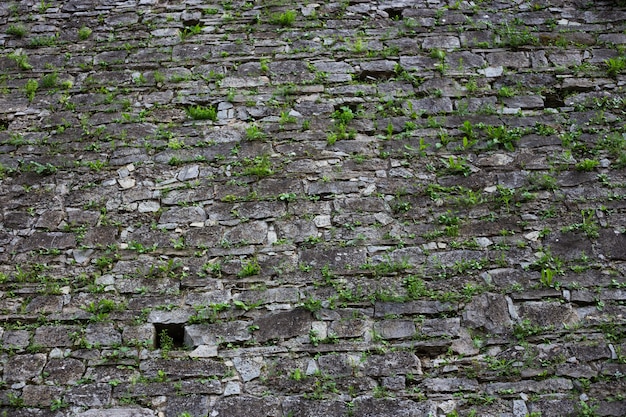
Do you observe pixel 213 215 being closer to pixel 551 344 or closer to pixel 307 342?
pixel 307 342

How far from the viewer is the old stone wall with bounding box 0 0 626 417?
13.5 feet

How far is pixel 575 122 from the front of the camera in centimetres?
531

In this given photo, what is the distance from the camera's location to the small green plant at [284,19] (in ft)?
20.0

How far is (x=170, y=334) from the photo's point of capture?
4.41m

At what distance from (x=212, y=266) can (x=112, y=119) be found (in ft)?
5.68

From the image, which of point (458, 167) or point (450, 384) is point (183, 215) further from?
point (450, 384)

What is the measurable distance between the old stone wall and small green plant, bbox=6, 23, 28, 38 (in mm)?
23

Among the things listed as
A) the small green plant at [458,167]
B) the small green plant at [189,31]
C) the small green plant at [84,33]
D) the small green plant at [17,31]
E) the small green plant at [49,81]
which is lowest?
the small green plant at [458,167]

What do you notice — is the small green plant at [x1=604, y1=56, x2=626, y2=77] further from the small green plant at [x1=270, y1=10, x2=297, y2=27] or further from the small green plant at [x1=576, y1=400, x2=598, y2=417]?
the small green plant at [x1=576, y1=400, x2=598, y2=417]

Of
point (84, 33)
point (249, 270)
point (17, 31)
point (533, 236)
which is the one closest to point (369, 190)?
point (249, 270)

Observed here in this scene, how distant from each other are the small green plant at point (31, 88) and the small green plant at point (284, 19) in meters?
2.09

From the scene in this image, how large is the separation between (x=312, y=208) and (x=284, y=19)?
2.07m

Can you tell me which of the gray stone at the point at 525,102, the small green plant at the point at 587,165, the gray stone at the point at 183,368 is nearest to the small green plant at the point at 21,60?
the gray stone at the point at 183,368

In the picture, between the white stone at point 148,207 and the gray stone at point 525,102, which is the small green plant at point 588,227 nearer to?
the gray stone at point 525,102
